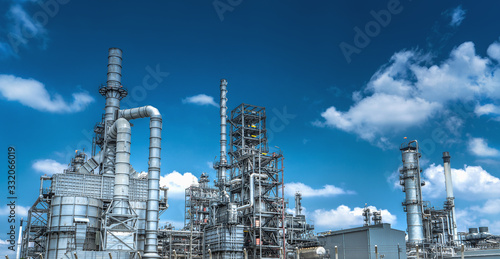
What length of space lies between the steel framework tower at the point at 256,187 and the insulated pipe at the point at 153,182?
13.5 m

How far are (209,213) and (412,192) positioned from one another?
38.4 meters

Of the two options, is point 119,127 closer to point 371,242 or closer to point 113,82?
point 113,82

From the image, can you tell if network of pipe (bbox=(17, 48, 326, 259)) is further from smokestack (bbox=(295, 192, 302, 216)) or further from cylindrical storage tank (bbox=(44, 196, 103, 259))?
smokestack (bbox=(295, 192, 302, 216))

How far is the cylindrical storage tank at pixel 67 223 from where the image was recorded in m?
58.7

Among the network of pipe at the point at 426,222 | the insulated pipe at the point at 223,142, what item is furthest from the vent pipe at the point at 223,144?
the network of pipe at the point at 426,222

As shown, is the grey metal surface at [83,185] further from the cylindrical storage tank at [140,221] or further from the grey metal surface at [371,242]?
the grey metal surface at [371,242]

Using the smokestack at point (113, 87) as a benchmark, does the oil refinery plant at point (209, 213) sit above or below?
below

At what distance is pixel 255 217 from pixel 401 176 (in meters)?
35.0

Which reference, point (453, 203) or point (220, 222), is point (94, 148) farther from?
point (453, 203)

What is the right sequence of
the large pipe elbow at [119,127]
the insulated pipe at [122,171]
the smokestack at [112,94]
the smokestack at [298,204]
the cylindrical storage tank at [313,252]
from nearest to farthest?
the insulated pipe at [122,171] → the large pipe elbow at [119,127] → the cylindrical storage tank at [313,252] → the smokestack at [112,94] → the smokestack at [298,204]

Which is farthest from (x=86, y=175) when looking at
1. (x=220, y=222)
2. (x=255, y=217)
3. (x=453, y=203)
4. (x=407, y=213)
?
(x=453, y=203)

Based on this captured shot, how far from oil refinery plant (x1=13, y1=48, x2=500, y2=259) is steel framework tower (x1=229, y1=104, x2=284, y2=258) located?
6.5 inches

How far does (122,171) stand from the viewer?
5716 centimetres

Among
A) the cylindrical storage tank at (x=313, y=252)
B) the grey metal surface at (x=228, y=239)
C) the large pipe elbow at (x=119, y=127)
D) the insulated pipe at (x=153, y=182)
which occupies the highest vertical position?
the large pipe elbow at (x=119, y=127)
